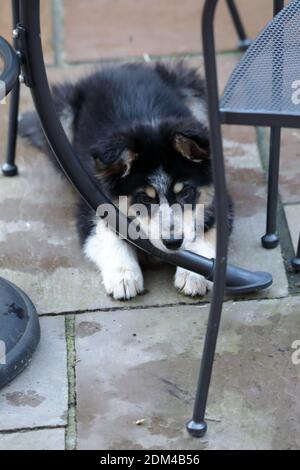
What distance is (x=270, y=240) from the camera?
139 inches

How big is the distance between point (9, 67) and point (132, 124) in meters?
1.00

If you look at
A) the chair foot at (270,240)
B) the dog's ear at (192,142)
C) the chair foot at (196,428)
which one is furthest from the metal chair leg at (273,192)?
the chair foot at (196,428)

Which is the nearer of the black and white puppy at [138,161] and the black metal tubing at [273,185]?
the black metal tubing at [273,185]

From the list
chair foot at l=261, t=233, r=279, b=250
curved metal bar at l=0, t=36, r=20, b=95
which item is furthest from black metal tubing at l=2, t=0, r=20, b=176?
chair foot at l=261, t=233, r=279, b=250

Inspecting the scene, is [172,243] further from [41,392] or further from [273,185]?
[41,392]

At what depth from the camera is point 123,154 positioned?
349 centimetres

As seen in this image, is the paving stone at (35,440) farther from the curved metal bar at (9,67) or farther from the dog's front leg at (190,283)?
the curved metal bar at (9,67)

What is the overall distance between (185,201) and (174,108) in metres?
0.49

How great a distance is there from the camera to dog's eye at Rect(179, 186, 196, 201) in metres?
3.66

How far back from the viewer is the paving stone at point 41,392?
2.79 m

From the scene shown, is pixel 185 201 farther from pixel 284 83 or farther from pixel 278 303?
pixel 284 83

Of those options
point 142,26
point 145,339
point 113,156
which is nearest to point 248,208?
point 113,156

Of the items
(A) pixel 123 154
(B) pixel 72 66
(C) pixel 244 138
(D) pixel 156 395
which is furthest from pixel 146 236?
(B) pixel 72 66

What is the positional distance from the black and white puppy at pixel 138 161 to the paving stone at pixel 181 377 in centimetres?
20
